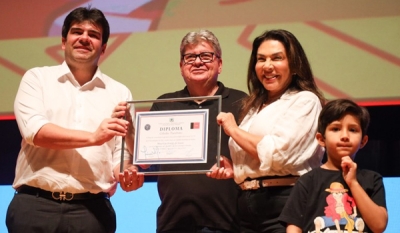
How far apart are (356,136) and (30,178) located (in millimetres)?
1359

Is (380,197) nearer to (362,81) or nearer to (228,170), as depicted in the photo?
(228,170)

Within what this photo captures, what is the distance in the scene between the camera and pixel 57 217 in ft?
8.75

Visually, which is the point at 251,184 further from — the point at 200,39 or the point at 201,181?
the point at 200,39

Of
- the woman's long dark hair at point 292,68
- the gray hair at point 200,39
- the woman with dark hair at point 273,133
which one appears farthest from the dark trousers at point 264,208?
the gray hair at point 200,39

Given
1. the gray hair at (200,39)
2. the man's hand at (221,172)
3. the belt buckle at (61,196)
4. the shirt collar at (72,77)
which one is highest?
the gray hair at (200,39)

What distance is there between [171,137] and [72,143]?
415 millimetres

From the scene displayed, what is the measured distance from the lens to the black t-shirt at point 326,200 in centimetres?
218

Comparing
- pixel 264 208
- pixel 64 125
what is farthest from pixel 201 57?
pixel 264 208

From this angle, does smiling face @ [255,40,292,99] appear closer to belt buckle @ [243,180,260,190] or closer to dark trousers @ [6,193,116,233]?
belt buckle @ [243,180,260,190]

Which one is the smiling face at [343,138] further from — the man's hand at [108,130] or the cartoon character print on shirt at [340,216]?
the man's hand at [108,130]

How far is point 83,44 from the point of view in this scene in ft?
9.52

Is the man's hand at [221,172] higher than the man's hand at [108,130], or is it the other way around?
the man's hand at [108,130]

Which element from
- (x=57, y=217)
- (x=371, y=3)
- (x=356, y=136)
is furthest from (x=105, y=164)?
(x=371, y=3)

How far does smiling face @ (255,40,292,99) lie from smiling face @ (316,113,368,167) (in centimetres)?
35
